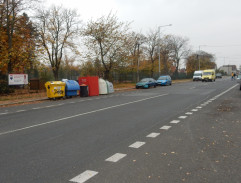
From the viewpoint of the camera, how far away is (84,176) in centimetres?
371

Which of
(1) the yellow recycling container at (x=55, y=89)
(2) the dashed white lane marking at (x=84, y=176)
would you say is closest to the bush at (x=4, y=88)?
(1) the yellow recycling container at (x=55, y=89)

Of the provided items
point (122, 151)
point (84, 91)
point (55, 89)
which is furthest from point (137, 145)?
point (84, 91)

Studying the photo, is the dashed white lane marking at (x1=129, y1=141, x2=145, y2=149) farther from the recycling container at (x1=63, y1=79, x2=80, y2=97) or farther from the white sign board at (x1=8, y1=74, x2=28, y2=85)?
the white sign board at (x1=8, y1=74, x2=28, y2=85)

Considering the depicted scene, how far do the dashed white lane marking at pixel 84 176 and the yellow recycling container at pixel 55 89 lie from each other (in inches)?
563

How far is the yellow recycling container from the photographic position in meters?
17.5

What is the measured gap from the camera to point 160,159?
14.5 feet

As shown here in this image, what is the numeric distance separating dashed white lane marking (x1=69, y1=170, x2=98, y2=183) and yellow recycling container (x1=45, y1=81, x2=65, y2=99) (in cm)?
1430

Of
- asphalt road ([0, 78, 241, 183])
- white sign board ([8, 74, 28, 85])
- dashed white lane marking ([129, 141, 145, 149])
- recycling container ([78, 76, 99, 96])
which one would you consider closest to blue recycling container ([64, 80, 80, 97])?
recycling container ([78, 76, 99, 96])

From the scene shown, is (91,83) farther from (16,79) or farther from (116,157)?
(116,157)

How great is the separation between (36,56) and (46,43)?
6102mm

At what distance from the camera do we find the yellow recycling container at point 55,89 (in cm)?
1745

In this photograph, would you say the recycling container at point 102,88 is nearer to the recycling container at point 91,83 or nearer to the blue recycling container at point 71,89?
the recycling container at point 91,83

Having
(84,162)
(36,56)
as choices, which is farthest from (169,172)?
(36,56)

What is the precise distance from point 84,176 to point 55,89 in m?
14.6
